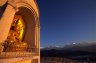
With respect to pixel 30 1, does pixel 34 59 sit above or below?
below

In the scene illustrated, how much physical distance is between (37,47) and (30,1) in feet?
14.7

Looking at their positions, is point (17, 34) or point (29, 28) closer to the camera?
point (17, 34)

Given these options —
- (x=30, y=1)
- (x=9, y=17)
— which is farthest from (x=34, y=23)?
(x=9, y=17)

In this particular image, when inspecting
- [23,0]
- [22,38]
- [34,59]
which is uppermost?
[23,0]

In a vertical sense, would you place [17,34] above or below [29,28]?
below

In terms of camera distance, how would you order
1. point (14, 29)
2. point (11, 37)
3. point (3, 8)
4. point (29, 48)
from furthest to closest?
point (29, 48) → point (14, 29) → point (11, 37) → point (3, 8)

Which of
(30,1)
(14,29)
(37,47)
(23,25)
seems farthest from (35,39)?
(30,1)

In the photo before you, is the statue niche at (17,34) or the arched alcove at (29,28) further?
the arched alcove at (29,28)

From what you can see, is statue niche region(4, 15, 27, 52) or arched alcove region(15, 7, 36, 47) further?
arched alcove region(15, 7, 36, 47)

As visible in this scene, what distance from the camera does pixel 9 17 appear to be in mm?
10086

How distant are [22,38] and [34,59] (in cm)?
236

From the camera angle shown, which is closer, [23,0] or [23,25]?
[23,0]

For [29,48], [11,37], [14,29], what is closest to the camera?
[11,37]

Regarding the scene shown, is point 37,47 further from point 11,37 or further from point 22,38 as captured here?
point 11,37
